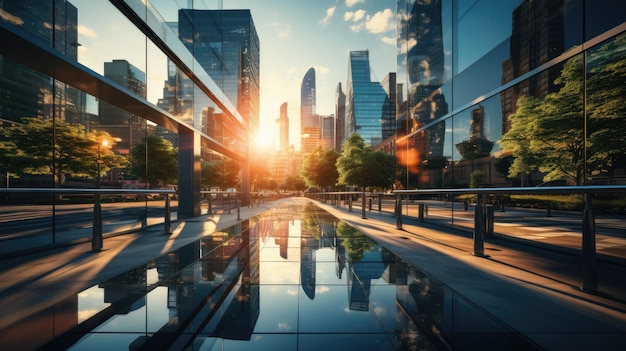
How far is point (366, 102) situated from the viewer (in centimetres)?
10244

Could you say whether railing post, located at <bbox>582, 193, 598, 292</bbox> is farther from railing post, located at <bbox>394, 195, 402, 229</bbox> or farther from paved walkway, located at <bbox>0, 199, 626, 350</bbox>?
railing post, located at <bbox>394, 195, 402, 229</bbox>

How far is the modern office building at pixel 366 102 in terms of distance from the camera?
10200cm

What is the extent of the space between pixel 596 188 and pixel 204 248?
6.27 m

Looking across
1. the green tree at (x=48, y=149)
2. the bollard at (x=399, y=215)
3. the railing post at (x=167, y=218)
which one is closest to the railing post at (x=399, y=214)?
the bollard at (x=399, y=215)

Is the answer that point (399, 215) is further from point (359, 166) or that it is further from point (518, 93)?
point (359, 166)

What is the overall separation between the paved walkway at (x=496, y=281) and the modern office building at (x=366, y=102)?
3920 inches

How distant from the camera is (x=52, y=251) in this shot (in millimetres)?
5379

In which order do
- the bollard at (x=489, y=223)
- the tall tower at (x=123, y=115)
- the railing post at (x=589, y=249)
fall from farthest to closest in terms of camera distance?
the tall tower at (x=123, y=115) < the bollard at (x=489, y=223) < the railing post at (x=589, y=249)

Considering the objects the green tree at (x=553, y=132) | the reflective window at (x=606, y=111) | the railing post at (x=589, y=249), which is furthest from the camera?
the green tree at (x=553, y=132)

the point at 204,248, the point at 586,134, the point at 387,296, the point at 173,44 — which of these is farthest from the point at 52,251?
the point at 586,134

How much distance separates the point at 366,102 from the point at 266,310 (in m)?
107

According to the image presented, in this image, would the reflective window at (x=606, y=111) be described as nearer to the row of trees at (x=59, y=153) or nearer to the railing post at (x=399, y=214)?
the railing post at (x=399, y=214)

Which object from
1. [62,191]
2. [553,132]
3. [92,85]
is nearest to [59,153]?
[92,85]

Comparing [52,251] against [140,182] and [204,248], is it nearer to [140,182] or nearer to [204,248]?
[204,248]
